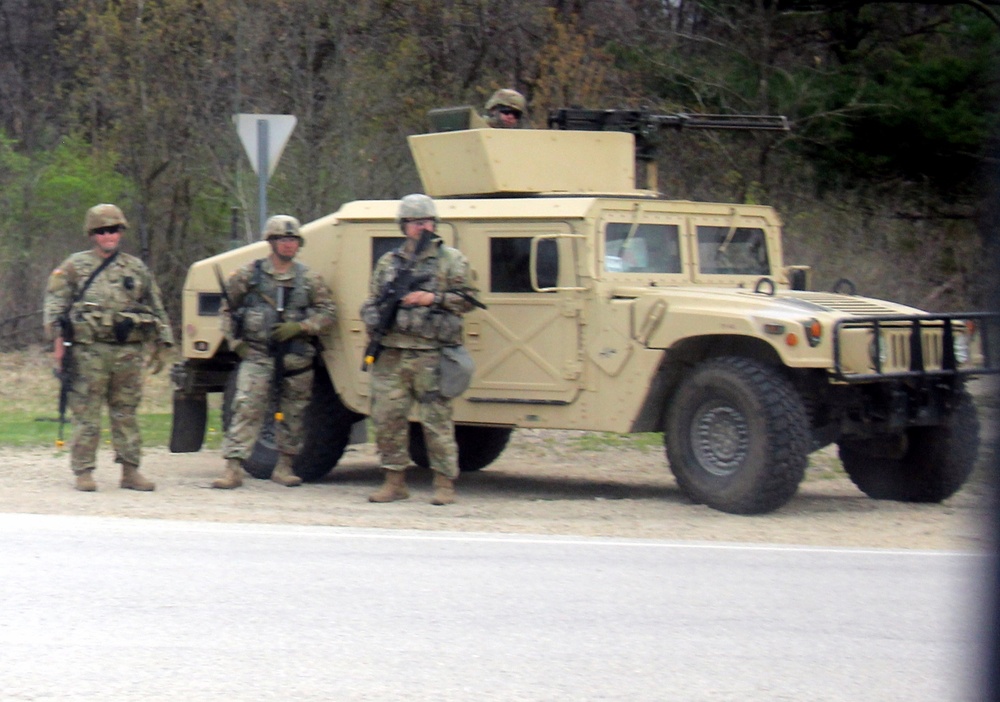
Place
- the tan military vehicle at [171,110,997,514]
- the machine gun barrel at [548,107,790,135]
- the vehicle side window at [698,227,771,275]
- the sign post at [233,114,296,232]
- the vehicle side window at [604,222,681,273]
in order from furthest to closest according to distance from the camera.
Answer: the sign post at [233,114,296,232], the machine gun barrel at [548,107,790,135], the vehicle side window at [698,227,771,275], the vehicle side window at [604,222,681,273], the tan military vehicle at [171,110,997,514]

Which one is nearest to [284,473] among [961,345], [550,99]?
[961,345]

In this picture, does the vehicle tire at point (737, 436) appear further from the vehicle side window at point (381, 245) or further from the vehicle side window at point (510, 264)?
the vehicle side window at point (381, 245)

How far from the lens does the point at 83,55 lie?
17.8 m

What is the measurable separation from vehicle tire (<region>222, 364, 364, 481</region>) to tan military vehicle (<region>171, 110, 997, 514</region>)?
15 mm

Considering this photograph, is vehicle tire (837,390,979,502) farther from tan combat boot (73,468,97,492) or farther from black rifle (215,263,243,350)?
tan combat boot (73,468,97,492)

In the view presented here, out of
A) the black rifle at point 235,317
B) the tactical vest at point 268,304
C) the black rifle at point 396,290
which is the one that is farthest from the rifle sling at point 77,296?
the black rifle at point 396,290

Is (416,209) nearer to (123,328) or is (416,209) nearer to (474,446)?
(123,328)

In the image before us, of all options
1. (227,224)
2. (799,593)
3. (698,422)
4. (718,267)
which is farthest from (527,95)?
(799,593)

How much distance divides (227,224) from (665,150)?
18.7ft

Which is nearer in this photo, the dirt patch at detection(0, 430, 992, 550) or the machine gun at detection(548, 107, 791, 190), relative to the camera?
the dirt patch at detection(0, 430, 992, 550)

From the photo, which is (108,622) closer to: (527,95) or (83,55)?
(527,95)

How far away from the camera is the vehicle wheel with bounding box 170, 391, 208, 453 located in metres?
10.3

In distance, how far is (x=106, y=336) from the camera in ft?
30.1

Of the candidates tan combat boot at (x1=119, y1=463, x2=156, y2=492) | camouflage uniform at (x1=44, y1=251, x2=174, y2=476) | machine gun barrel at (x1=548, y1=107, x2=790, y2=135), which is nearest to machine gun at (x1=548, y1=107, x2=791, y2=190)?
machine gun barrel at (x1=548, y1=107, x2=790, y2=135)
